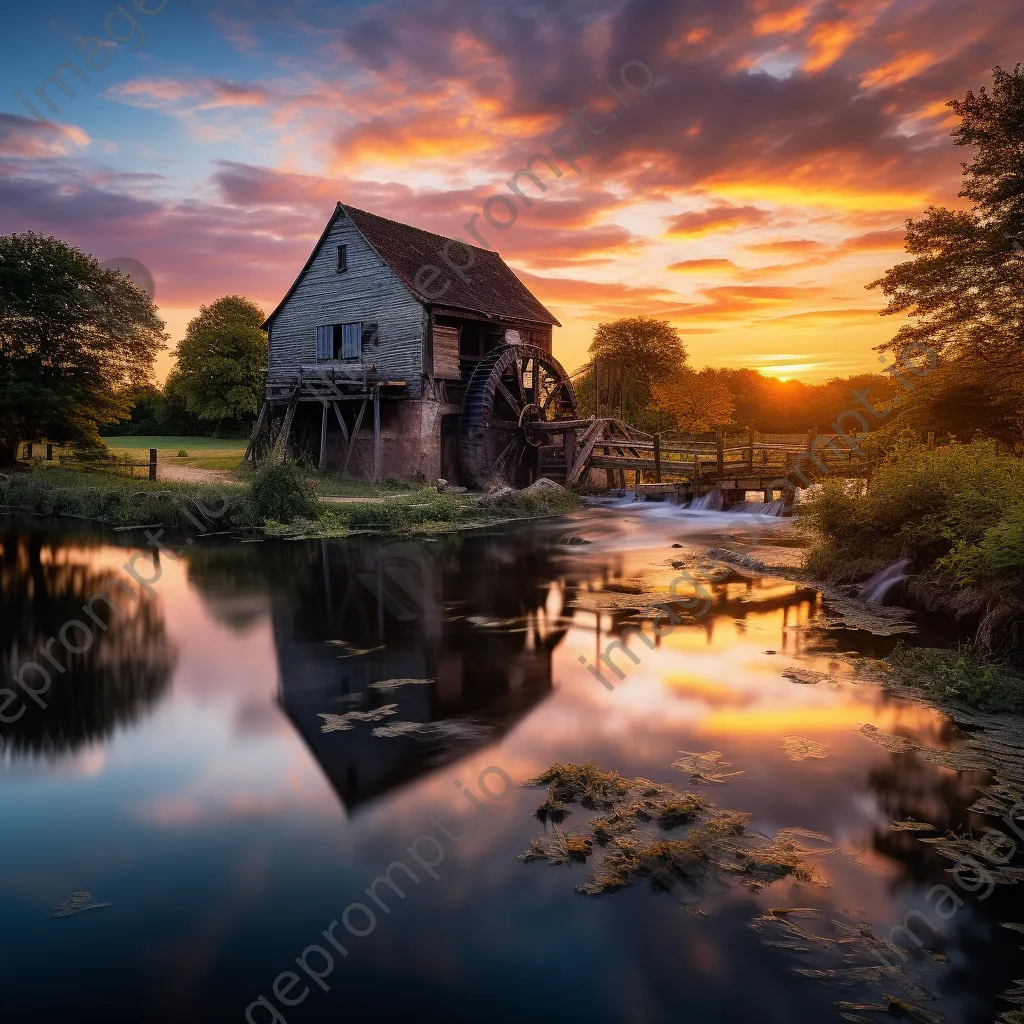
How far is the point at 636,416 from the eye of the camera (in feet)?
221

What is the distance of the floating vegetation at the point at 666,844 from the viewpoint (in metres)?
4.82

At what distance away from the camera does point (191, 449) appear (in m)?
50.4

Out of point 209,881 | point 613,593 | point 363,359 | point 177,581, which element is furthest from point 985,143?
point 209,881

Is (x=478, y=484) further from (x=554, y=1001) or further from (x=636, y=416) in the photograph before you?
(x=636, y=416)

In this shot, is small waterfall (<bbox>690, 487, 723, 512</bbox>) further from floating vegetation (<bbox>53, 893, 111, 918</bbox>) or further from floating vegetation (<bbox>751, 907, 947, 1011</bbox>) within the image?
floating vegetation (<bbox>53, 893, 111, 918</bbox>)

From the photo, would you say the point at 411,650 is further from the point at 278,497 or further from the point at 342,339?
the point at 342,339

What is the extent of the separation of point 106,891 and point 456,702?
3.94 m

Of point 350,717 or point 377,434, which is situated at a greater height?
point 377,434

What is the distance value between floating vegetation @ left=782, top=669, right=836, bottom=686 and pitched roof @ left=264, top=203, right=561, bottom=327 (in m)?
22.0

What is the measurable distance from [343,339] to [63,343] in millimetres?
13106

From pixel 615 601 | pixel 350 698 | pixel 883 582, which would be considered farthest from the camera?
pixel 615 601


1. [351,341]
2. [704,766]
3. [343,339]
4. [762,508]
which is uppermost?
[343,339]

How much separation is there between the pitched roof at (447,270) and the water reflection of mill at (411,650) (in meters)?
14.7

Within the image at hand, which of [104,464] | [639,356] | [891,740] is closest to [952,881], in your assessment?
[891,740]
